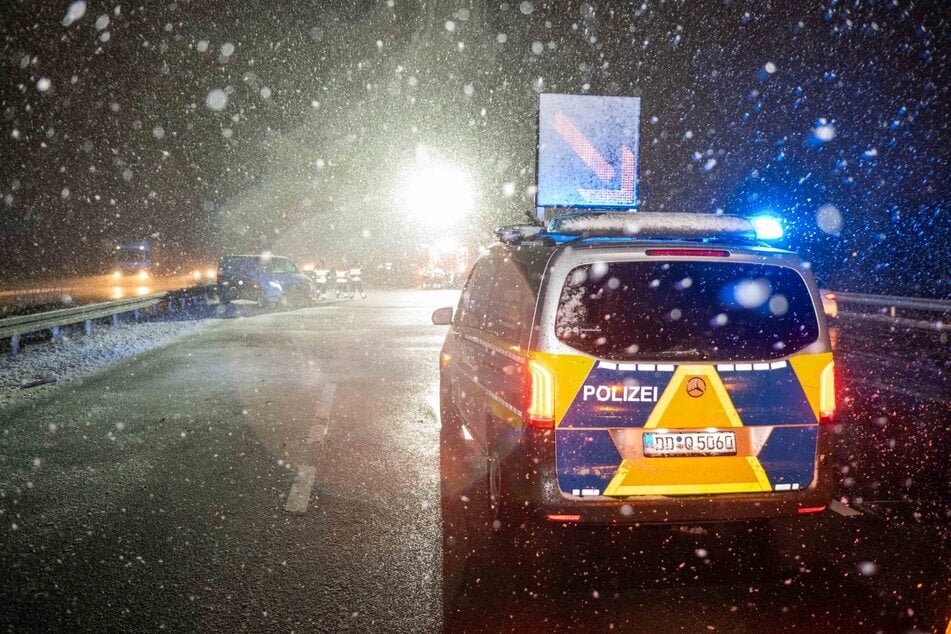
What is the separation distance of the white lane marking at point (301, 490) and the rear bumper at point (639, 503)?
1.79 meters

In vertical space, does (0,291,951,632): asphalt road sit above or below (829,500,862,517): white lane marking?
above

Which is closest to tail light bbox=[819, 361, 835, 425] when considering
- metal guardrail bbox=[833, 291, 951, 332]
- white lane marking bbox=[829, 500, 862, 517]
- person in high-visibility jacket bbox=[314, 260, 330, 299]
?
white lane marking bbox=[829, 500, 862, 517]

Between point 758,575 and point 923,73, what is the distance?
1676 inches

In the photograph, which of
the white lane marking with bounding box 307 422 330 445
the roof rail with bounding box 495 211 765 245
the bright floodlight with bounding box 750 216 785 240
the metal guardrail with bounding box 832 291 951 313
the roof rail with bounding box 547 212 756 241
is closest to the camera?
the roof rail with bounding box 495 211 765 245

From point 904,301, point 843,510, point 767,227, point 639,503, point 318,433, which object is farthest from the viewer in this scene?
point 904,301

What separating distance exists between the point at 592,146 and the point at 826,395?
1610 centimetres

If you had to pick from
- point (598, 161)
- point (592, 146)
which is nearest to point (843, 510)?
point (598, 161)

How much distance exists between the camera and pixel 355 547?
13.3 ft

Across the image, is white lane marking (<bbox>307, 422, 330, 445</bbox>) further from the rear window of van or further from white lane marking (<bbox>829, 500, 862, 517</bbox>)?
white lane marking (<bbox>829, 500, 862, 517</bbox>)

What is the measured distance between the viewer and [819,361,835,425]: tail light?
3.69 m

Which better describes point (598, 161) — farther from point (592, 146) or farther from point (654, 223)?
point (654, 223)

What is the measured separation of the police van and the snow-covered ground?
7.09 m

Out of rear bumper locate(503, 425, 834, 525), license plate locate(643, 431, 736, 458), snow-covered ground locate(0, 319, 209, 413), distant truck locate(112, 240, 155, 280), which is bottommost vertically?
distant truck locate(112, 240, 155, 280)

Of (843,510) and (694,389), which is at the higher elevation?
(694,389)
